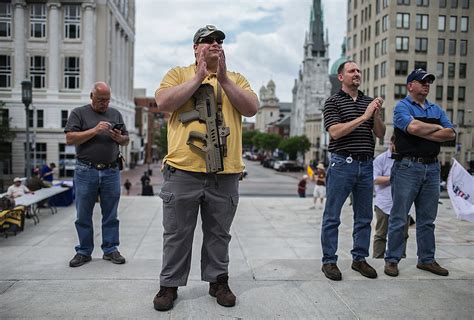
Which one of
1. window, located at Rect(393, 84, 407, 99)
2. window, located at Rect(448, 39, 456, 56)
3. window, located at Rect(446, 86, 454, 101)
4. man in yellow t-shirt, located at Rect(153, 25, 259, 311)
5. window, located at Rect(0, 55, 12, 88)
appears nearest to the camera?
man in yellow t-shirt, located at Rect(153, 25, 259, 311)

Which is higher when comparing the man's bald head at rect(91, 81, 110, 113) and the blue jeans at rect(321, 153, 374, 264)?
the man's bald head at rect(91, 81, 110, 113)

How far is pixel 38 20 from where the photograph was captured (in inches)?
1198

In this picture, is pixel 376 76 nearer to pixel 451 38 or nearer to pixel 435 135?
pixel 451 38

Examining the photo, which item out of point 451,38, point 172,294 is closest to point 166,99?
point 172,294

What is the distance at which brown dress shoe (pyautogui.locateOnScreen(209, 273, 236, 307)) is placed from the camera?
3215mm

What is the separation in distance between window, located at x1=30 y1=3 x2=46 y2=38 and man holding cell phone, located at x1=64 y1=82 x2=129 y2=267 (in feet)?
93.2

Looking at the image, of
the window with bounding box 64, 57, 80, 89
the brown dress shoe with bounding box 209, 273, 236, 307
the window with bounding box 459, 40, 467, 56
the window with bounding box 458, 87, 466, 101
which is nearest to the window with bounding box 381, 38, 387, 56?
the window with bounding box 458, 87, 466, 101

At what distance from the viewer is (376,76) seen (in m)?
31.8

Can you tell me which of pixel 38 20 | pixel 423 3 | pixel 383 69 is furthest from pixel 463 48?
pixel 38 20

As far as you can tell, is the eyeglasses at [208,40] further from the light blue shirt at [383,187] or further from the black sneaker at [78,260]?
the light blue shirt at [383,187]

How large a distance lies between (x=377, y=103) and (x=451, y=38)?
148 inches

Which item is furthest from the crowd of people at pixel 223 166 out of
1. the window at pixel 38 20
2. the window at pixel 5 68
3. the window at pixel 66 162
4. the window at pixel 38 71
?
the window at pixel 66 162

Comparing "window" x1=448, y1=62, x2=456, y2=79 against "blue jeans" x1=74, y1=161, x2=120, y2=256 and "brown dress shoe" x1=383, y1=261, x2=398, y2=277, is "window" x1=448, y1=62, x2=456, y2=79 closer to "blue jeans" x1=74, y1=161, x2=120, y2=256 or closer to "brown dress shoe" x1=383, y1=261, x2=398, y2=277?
"brown dress shoe" x1=383, y1=261, x2=398, y2=277

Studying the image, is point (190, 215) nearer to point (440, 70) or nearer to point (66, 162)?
point (440, 70)
